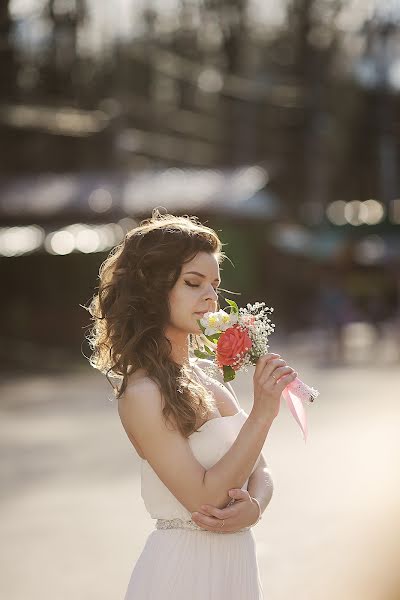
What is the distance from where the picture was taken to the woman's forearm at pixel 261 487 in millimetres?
3479

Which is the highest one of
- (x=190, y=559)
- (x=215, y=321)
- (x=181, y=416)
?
(x=215, y=321)

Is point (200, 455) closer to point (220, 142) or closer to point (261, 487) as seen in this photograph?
point (261, 487)

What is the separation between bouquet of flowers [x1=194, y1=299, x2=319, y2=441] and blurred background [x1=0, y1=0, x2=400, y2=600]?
11.3ft

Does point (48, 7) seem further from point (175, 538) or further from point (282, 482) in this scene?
point (175, 538)

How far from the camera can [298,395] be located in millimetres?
3393

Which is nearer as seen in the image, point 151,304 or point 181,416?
point 181,416

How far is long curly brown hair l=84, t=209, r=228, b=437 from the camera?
335 cm

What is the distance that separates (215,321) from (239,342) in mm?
85

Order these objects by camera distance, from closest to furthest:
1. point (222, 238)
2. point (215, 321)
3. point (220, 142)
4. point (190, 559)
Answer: point (215, 321)
point (190, 559)
point (222, 238)
point (220, 142)

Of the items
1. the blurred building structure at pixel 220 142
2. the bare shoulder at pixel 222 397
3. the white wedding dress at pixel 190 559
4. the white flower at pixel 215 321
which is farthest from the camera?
the blurred building structure at pixel 220 142

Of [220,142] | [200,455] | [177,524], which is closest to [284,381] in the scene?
[200,455]

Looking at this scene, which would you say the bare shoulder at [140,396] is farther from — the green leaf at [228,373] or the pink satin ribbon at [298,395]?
the pink satin ribbon at [298,395]

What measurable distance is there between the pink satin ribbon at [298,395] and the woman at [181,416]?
126 mm

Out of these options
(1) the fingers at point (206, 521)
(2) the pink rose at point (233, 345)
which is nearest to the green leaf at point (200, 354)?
(2) the pink rose at point (233, 345)
